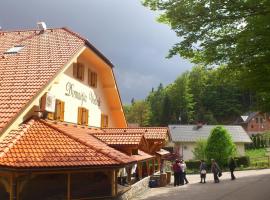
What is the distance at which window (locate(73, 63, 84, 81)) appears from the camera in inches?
805

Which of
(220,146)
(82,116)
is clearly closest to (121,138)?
(82,116)

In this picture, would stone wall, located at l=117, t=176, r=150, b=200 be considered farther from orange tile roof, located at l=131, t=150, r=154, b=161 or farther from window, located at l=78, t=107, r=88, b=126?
window, located at l=78, t=107, r=88, b=126

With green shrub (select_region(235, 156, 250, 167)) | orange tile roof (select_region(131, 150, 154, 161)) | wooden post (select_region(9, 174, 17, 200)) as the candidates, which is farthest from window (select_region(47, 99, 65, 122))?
green shrub (select_region(235, 156, 250, 167))

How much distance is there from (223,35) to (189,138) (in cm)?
4477

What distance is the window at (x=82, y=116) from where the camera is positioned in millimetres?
21109

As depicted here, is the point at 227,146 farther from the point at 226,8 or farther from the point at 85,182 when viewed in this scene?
the point at 226,8

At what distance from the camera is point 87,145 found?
1535cm

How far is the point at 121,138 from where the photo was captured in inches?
749

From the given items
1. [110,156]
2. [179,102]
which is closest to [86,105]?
[110,156]

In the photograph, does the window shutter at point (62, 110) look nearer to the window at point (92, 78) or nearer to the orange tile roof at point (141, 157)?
the orange tile roof at point (141, 157)

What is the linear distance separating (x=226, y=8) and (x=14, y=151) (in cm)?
830

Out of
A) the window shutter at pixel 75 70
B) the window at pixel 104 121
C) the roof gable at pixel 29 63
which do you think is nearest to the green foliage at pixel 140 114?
the window at pixel 104 121

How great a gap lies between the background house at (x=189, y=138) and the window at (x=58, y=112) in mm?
39924

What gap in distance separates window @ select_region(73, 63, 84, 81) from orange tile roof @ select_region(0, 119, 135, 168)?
499 cm
